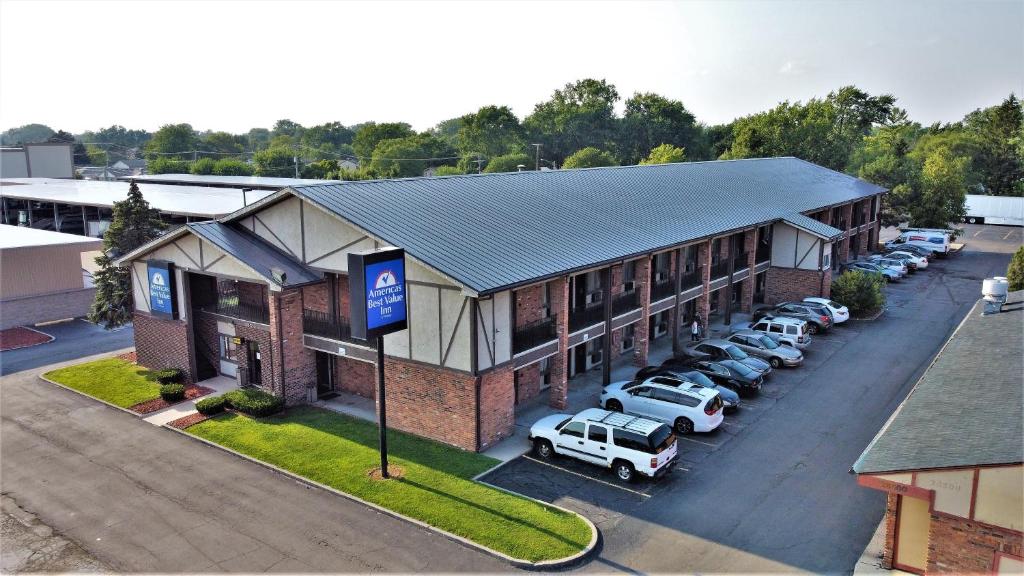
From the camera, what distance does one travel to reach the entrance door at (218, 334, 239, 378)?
92.3ft

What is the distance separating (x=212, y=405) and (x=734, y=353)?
1964cm

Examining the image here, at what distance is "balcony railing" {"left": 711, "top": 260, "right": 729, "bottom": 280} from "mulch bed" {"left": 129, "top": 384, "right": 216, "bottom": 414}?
22.9 metres

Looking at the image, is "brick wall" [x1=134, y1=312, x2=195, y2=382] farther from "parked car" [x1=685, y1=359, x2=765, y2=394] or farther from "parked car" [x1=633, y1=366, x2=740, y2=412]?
"parked car" [x1=685, y1=359, x2=765, y2=394]

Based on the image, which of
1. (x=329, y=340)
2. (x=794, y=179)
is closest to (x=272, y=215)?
(x=329, y=340)

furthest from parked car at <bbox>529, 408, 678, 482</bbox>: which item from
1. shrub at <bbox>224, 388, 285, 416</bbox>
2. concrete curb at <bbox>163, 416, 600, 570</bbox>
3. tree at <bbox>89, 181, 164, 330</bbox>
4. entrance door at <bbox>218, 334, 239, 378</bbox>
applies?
tree at <bbox>89, 181, 164, 330</bbox>

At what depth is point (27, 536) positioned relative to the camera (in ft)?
57.3

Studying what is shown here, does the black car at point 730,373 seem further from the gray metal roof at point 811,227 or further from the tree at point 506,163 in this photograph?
the tree at point 506,163

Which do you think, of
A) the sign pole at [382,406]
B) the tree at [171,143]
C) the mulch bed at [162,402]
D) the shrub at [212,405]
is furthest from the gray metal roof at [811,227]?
the tree at [171,143]

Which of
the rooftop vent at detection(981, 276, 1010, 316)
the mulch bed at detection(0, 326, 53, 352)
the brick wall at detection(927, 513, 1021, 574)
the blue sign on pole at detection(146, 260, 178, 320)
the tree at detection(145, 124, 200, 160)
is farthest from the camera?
the tree at detection(145, 124, 200, 160)

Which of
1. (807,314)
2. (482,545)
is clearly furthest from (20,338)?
(807,314)

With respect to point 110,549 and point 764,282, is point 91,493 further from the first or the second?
point 764,282

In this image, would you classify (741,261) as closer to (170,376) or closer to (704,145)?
(170,376)

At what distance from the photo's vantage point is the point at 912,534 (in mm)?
15383

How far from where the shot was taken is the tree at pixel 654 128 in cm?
10812
